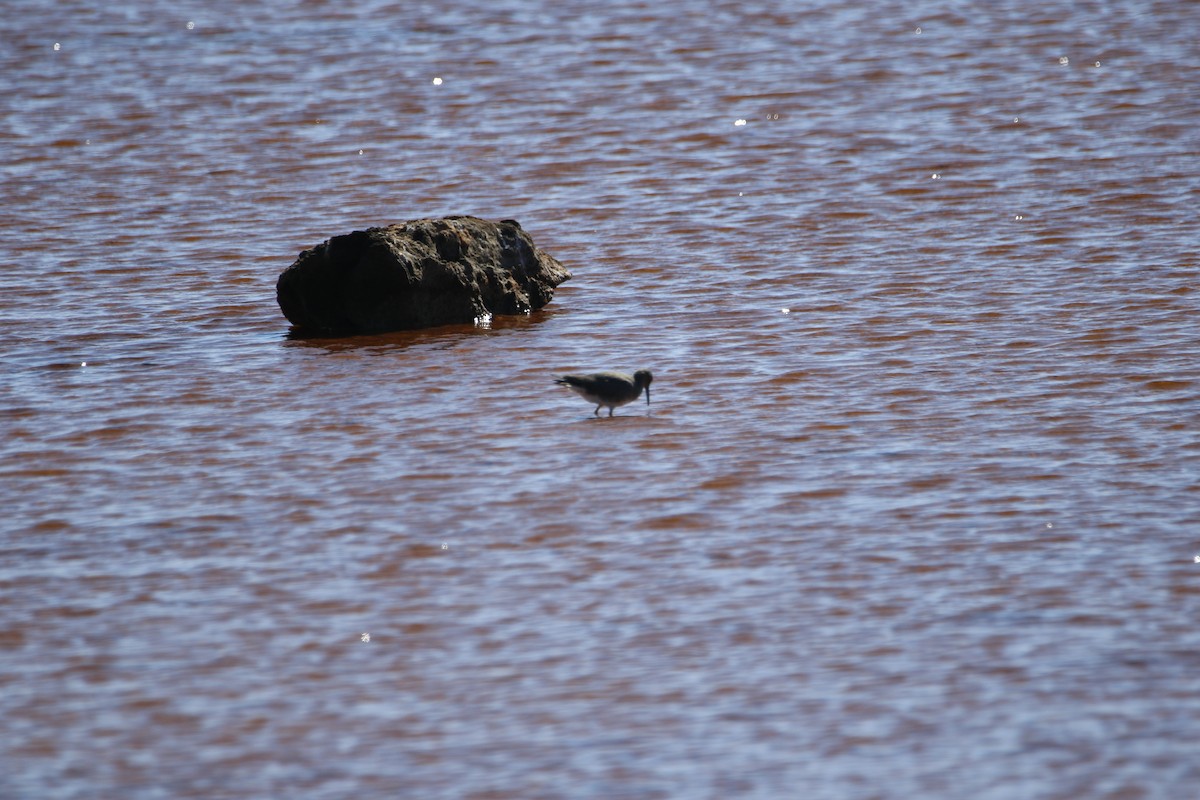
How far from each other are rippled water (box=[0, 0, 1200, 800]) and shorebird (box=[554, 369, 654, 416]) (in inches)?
6.8

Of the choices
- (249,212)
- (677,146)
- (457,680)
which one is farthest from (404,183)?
(457,680)

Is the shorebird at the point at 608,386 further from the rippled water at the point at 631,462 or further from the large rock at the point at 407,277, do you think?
the large rock at the point at 407,277

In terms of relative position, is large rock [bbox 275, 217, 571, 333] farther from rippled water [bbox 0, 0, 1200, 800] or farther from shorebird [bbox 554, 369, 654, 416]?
shorebird [bbox 554, 369, 654, 416]

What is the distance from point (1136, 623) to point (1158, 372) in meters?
3.41

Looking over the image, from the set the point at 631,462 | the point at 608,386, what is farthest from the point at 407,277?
Answer: the point at 631,462

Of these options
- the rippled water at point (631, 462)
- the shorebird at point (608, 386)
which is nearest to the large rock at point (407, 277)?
the rippled water at point (631, 462)

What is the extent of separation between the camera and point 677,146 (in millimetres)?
15992

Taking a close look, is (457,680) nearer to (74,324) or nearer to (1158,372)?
(1158,372)

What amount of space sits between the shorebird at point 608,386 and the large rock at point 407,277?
84.0 inches

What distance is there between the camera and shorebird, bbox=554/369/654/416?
8.39m

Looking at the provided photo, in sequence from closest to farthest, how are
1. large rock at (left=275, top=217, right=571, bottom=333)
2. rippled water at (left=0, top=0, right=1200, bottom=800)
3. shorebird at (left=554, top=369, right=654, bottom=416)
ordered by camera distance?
rippled water at (left=0, top=0, right=1200, bottom=800)
shorebird at (left=554, top=369, right=654, bottom=416)
large rock at (left=275, top=217, right=571, bottom=333)

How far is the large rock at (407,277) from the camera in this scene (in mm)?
10305

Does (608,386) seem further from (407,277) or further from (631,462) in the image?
(407,277)

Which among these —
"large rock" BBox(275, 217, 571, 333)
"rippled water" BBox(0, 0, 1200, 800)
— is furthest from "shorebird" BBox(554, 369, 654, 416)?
"large rock" BBox(275, 217, 571, 333)
